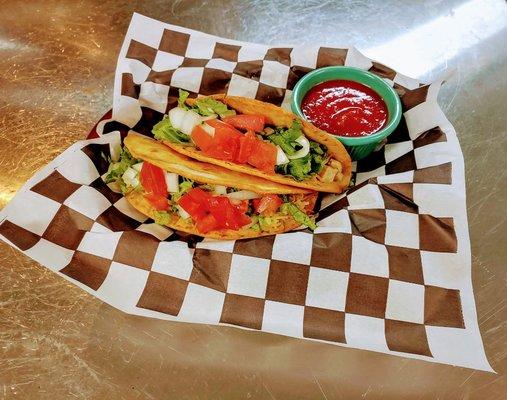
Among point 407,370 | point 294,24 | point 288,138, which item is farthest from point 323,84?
point 407,370

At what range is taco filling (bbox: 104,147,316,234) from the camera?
2.31 meters

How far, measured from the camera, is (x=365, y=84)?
2.72 m

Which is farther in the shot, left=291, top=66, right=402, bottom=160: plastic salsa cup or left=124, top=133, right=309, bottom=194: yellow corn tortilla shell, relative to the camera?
left=291, top=66, right=402, bottom=160: plastic salsa cup

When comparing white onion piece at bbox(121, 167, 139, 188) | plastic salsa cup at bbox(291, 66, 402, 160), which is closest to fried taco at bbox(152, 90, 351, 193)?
plastic salsa cup at bbox(291, 66, 402, 160)

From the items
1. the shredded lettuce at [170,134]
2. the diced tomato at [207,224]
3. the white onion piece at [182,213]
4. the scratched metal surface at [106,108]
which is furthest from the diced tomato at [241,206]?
the scratched metal surface at [106,108]

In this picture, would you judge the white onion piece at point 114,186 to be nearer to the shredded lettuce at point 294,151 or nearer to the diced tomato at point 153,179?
the diced tomato at point 153,179

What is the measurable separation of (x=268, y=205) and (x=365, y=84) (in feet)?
3.13

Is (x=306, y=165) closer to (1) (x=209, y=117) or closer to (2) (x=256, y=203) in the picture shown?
(2) (x=256, y=203)

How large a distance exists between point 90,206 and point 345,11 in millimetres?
2401

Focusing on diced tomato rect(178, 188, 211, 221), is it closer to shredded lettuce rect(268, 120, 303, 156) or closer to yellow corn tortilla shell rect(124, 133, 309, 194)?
yellow corn tortilla shell rect(124, 133, 309, 194)

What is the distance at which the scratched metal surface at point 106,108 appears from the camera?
2107mm

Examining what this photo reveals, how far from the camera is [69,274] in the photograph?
2.12 metres

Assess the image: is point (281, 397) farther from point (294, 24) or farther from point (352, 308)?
point (294, 24)

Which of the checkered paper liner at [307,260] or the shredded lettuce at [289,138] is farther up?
the shredded lettuce at [289,138]
